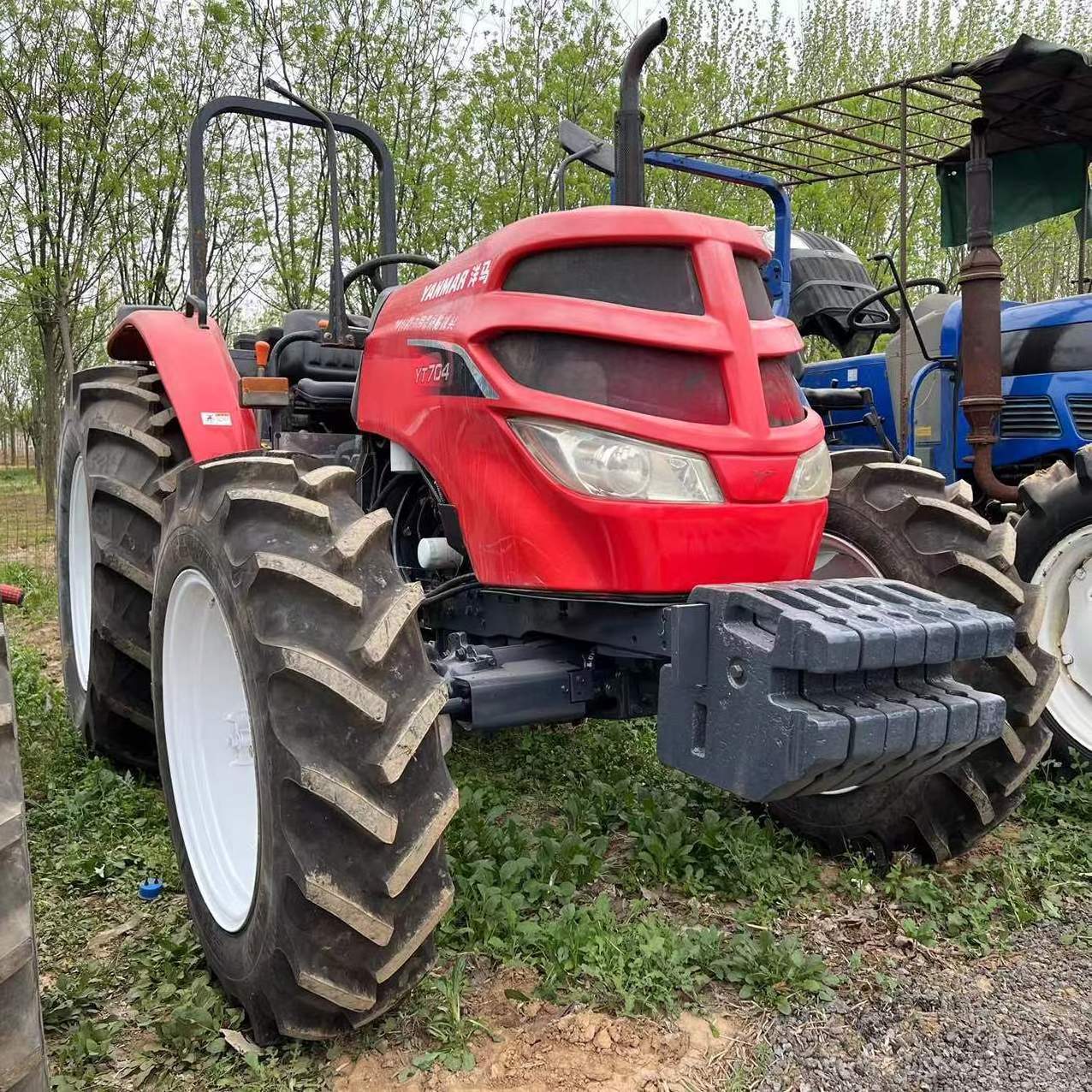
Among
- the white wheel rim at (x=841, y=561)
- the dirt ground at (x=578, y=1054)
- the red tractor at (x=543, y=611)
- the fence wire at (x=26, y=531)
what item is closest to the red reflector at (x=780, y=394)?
the red tractor at (x=543, y=611)

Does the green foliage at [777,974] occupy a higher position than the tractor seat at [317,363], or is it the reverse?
the tractor seat at [317,363]

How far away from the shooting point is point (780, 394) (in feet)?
7.70

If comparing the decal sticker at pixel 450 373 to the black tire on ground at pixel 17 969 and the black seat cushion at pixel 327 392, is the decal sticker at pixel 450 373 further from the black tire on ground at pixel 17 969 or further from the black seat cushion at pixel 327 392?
the black tire on ground at pixel 17 969

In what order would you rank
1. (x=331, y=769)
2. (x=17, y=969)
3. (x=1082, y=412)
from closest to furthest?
(x=17, y=969) < (x=331, y=769) < (x=1082, y=412)

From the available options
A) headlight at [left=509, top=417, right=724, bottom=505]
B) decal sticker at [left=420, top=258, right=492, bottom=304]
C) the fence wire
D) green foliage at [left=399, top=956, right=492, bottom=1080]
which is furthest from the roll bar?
the fence wire

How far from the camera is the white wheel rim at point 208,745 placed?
2354mm

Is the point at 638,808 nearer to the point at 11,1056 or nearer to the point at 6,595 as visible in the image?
the point at 6,595

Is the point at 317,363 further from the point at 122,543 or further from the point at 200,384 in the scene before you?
the point at 122,543

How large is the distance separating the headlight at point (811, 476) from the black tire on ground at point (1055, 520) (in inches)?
67.7

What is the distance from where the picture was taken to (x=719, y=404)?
2.19 meters

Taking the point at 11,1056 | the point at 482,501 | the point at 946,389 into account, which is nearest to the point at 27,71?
the point at 946,389

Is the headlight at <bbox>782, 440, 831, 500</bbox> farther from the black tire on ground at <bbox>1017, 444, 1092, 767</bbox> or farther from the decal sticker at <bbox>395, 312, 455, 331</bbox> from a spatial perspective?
the black tire on ground at <bbox>1017, 444, 1092, 767</bbox>

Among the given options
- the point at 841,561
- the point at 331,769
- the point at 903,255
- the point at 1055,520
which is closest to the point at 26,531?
the point at 903,255

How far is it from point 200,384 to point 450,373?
4.12 feet
